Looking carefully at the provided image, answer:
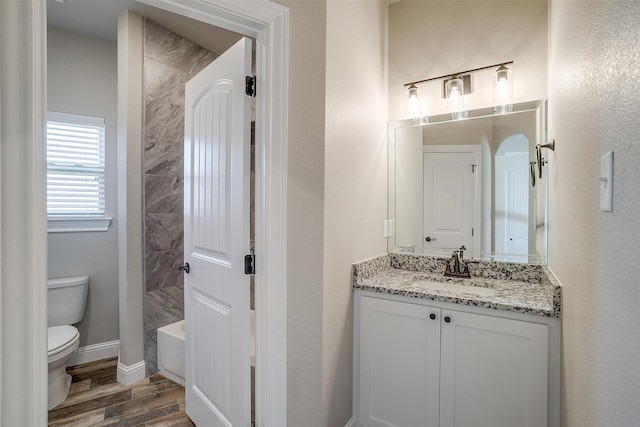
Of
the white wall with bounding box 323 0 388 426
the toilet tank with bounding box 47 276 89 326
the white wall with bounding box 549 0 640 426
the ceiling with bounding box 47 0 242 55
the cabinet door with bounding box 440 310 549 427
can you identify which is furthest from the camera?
the toilet tank with bounding box 47 276 89 326

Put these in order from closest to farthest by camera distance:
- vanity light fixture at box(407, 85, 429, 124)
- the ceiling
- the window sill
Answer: vanity light fixture at box(407, 85, 429, 124) < the ceiling < the window sill

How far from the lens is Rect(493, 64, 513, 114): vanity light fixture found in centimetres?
177

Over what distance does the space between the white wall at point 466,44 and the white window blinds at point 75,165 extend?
7.93 ft

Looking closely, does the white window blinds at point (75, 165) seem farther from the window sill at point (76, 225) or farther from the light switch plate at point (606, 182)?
the light switch plate at point (606, 182)

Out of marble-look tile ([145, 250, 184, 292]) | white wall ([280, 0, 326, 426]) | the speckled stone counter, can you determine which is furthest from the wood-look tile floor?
the speckled stone counter

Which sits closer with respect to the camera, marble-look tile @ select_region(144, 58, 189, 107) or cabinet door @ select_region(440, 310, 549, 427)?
cabinet door @ select_region(440, 310, 549, 427)

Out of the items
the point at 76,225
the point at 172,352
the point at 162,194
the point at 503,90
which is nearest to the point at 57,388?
the point at 172,352

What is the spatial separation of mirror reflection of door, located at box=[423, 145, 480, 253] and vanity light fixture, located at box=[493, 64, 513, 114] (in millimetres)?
252

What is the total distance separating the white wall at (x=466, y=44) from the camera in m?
1.74

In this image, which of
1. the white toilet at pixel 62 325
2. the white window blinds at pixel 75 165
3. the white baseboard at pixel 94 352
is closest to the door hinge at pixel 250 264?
the white toilet at pixel 62 325

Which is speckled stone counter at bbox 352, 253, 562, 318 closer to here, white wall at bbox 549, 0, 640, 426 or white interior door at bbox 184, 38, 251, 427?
white wall at bbox 549, 0, 640, 426

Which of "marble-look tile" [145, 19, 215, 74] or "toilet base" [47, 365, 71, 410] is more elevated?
"marble-look tile" [145, 19, 215, 74]

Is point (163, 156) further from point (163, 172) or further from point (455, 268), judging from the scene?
point (455, 268)

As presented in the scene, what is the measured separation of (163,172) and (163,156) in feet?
0.42
